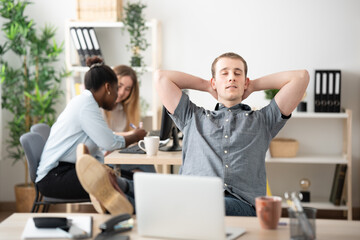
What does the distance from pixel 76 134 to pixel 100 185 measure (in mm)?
1490

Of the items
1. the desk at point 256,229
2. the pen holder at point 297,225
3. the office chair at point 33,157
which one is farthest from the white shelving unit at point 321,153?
the pen holder at point 297,225

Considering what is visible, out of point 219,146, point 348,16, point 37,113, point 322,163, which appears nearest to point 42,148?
point 37,113

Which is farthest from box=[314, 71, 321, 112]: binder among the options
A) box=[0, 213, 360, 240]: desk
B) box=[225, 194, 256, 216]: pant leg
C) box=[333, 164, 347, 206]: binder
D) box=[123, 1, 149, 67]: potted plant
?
box=[0, 213, 360, 240]: desk

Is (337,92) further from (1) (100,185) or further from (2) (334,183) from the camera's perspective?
(1) (100,185)

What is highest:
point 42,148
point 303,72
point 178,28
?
point 178,28

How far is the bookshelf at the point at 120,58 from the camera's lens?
416cm

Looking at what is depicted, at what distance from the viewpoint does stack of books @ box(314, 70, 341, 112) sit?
4074 mm

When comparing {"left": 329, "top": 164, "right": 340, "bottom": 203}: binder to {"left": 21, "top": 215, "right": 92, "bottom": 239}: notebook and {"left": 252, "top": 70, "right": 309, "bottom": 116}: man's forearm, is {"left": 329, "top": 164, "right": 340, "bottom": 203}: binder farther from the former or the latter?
{"left": 21, "top": 215, "right": 92, "bottom": 239}: notebook

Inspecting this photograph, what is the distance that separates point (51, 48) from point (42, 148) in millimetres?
1482

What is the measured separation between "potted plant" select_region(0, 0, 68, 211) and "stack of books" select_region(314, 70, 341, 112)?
6.59 ft

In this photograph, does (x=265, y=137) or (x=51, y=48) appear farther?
(x=51, y=48)

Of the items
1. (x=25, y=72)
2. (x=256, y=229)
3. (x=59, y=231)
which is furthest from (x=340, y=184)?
(x=59, y=231)

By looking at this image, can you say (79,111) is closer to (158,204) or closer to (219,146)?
(219,146)

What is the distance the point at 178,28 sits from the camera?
439 cm
